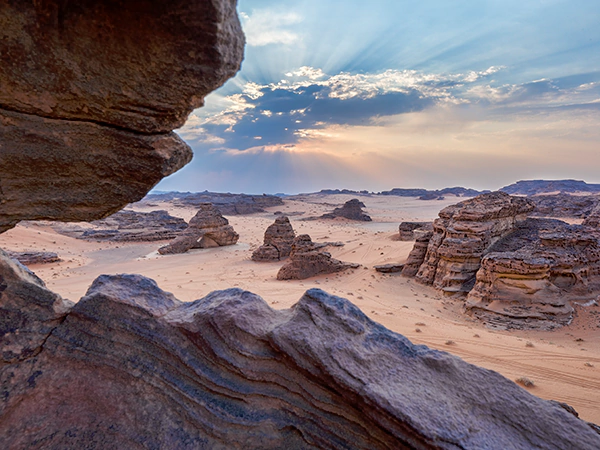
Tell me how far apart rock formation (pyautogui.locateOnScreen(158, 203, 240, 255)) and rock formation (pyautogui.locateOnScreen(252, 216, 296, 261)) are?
18.1ft

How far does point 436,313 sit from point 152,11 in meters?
9.82

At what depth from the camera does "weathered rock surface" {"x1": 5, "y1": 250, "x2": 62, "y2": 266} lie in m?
16.8

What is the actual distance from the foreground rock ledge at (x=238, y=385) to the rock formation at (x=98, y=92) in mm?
1135

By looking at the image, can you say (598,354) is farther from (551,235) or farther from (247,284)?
(247,284)

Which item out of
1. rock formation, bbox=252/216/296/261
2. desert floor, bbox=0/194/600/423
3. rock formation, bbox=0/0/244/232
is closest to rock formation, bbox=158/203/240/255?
desert floor, bbox=0/194/600/423

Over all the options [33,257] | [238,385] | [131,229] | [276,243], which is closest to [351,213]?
[276,243]

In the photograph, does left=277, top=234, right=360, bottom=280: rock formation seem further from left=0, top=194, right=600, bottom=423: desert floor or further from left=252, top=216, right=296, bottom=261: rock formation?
left=252, top=216, right=296, bottom=261: rock formation

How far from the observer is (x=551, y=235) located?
10242 mm

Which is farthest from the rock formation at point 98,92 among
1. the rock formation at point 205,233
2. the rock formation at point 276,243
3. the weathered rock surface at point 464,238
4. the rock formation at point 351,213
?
the rock formation at point 351,213

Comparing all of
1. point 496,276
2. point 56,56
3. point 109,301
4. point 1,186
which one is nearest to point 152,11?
point 56,56

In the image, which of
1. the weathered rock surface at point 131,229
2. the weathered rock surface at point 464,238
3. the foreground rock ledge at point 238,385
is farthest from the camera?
the weathered rock surface at point 131,229

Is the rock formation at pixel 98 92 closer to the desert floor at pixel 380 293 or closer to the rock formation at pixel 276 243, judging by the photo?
the desert floor at pixel 380 293

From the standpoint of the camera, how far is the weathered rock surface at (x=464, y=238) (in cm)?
1128

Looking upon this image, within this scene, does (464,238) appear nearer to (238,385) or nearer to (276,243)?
(276,243)
